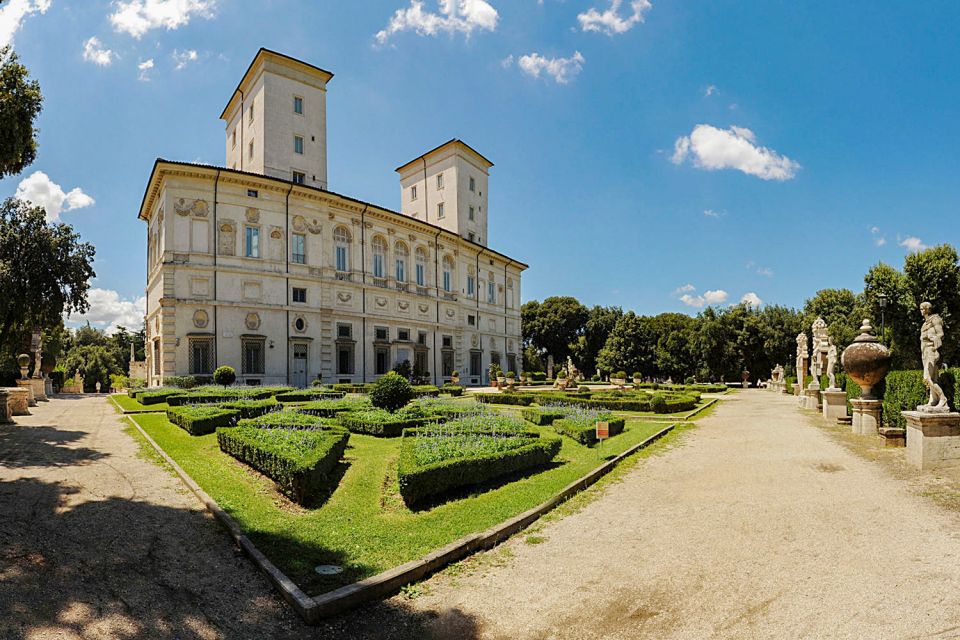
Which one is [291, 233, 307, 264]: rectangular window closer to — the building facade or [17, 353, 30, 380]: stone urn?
the building facade

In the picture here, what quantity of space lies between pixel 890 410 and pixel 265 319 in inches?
1307

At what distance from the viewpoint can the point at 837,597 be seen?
489 centimetres

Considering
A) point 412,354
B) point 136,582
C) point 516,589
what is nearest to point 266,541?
point 136,582

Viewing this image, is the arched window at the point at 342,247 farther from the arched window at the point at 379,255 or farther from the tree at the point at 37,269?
the tree at the point at 37,269

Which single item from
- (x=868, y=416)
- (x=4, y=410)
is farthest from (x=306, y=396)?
(x=868, y=416)

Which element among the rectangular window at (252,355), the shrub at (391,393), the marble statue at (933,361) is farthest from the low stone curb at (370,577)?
the rectangular window at (252,355)

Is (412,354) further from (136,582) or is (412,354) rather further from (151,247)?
(136,582)

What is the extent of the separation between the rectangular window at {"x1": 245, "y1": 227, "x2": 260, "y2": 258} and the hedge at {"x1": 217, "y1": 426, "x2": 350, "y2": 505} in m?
26.2

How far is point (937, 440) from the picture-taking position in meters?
9.99

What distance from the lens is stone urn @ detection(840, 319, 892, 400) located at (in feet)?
48.2

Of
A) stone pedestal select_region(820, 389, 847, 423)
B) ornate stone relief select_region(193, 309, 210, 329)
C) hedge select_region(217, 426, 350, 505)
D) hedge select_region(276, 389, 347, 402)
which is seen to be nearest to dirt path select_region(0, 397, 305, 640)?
hedge select_region(217, 426, 350, 505)

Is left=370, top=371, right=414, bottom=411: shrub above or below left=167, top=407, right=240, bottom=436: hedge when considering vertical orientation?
above

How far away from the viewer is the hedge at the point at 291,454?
8.21m

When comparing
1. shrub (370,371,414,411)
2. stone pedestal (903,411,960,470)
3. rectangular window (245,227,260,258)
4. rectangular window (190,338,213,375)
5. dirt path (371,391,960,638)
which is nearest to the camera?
dirt path (371,391,960,638)
